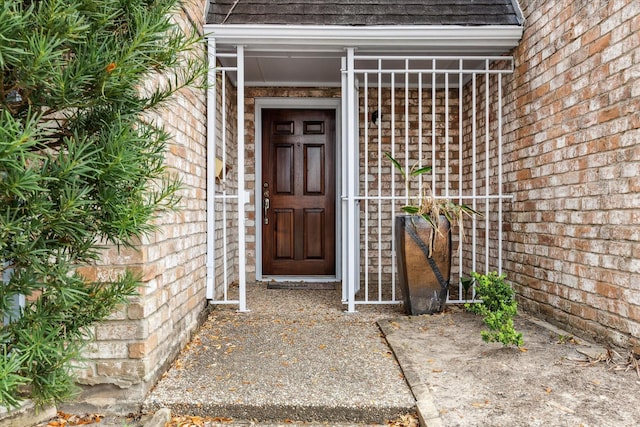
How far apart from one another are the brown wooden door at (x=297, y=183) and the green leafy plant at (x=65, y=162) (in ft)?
13.2

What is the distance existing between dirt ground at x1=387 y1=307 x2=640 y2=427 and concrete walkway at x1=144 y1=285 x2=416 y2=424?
18cm

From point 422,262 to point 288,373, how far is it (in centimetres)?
150

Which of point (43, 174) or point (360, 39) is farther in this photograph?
point (360, 39)

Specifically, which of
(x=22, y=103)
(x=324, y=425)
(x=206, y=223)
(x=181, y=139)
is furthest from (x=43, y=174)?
(x=206, y=223)

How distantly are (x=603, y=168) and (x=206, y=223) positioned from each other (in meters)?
2.73

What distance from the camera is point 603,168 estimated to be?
2.68 m

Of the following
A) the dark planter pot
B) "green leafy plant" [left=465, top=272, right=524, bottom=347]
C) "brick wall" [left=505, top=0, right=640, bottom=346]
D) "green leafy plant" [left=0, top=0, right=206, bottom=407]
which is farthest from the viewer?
the dark planter pot

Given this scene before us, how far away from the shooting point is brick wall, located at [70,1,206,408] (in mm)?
2062

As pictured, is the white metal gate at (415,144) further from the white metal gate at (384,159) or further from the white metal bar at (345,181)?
the white metal bar at (345,181)

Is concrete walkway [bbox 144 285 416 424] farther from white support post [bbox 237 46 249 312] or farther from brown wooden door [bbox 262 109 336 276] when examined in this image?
brown wooden door [bbox 262 109 336 276]

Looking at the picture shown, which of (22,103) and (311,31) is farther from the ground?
(311,31)

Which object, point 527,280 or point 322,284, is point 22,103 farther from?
point 322,284

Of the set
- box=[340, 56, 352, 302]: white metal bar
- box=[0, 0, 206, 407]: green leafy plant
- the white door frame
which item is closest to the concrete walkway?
box=[340, 56, 352, 302]: white metal bar

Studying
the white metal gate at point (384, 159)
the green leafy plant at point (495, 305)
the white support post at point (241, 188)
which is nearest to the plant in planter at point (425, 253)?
the white metal gate at point (384, 159)
